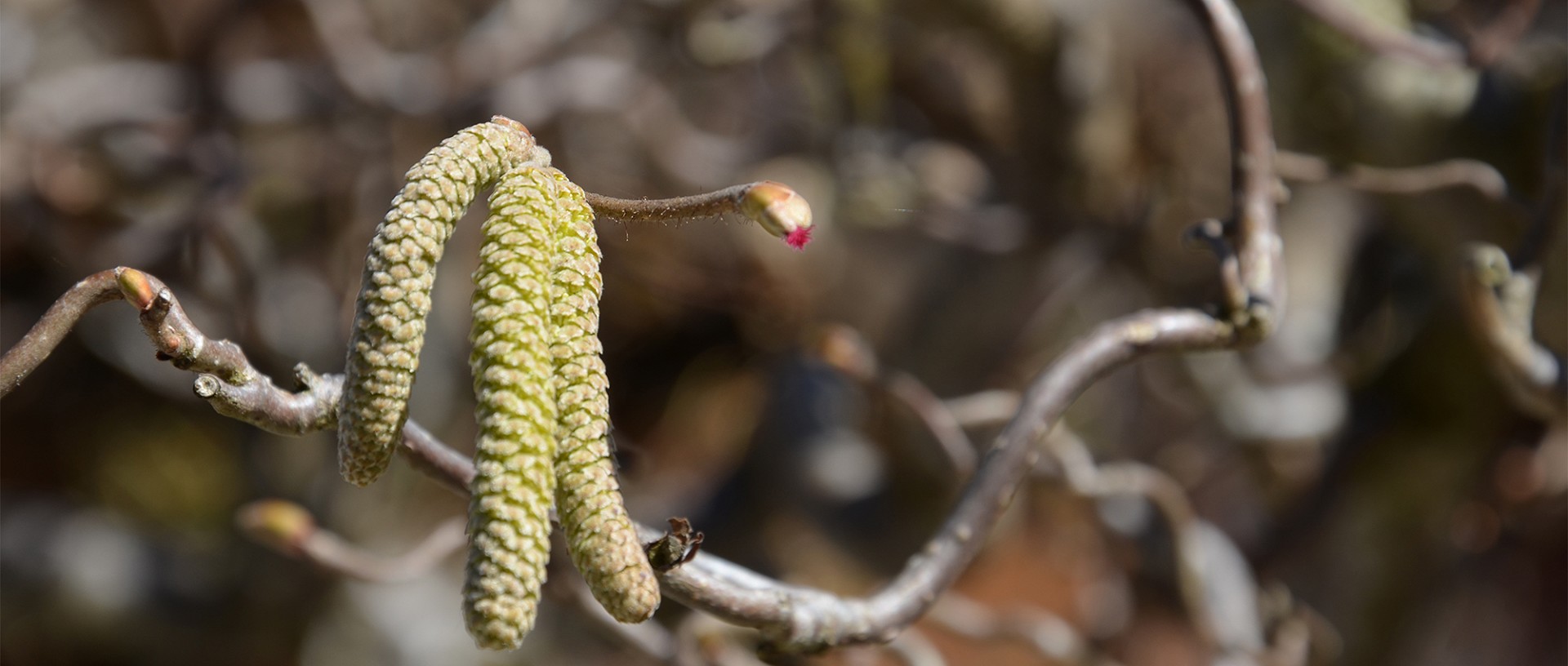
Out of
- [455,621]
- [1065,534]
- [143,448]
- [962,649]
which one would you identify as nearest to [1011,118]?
[1065,534]

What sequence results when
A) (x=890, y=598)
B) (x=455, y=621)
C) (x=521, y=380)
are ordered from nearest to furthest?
1. (x=521, y=380)
2. (x=890, y=598)
3. (x=455, y=621)

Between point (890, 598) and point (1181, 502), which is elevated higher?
point (890, 598)

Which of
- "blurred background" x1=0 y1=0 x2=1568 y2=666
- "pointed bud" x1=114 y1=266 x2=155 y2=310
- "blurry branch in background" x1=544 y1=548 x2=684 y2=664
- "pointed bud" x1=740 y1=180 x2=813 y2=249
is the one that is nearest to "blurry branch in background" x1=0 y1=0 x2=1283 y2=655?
"pointed bud" x1=114 y1=266 x2=155 y2=310

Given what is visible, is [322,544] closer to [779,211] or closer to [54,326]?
[54,326]

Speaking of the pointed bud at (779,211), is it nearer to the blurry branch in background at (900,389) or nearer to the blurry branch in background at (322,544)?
the blurry branch in background at (322,544)

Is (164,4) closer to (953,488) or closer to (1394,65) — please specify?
(953,488)

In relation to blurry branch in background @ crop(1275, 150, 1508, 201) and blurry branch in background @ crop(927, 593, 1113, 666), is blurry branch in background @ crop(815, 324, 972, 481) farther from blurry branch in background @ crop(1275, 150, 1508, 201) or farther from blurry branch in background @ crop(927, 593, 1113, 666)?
blurry branch in background @ crop(1275, 150, 1508, 201)

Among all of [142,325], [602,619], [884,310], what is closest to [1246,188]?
[602,619]
